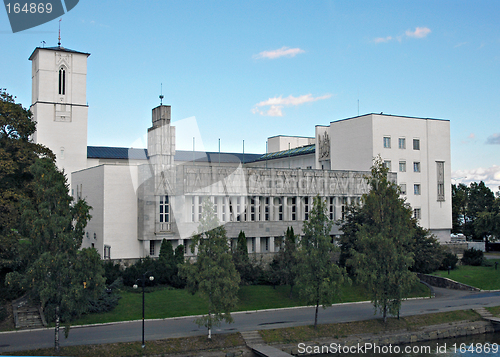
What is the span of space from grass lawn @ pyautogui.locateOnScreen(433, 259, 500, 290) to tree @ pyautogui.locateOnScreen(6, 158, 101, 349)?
122 feet

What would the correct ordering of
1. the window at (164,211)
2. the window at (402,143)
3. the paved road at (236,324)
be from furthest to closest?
the window at (402,143) → the window at (164,211) → the paved road at (236,324)

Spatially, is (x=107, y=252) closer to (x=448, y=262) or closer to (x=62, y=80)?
(x=62, y=80)

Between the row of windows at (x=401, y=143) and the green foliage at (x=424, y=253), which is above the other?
the row of windows at (x=401, y=143)

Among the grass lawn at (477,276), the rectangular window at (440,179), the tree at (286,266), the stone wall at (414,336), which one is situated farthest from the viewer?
the rectangular window at (440,179)

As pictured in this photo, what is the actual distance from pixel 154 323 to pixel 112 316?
2.97m

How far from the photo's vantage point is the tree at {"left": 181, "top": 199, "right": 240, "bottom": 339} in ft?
96.7

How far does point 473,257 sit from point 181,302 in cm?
3826

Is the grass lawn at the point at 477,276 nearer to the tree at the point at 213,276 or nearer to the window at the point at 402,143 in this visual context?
the window at the point at 402,143

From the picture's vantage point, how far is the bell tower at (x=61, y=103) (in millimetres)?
64875

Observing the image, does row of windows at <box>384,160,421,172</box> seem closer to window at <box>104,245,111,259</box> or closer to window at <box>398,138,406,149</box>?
window at <box>398,138,406,149</box>

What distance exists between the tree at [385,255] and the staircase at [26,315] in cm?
2107

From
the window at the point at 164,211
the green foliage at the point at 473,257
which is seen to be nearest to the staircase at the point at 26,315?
the window at the point at 164,211
